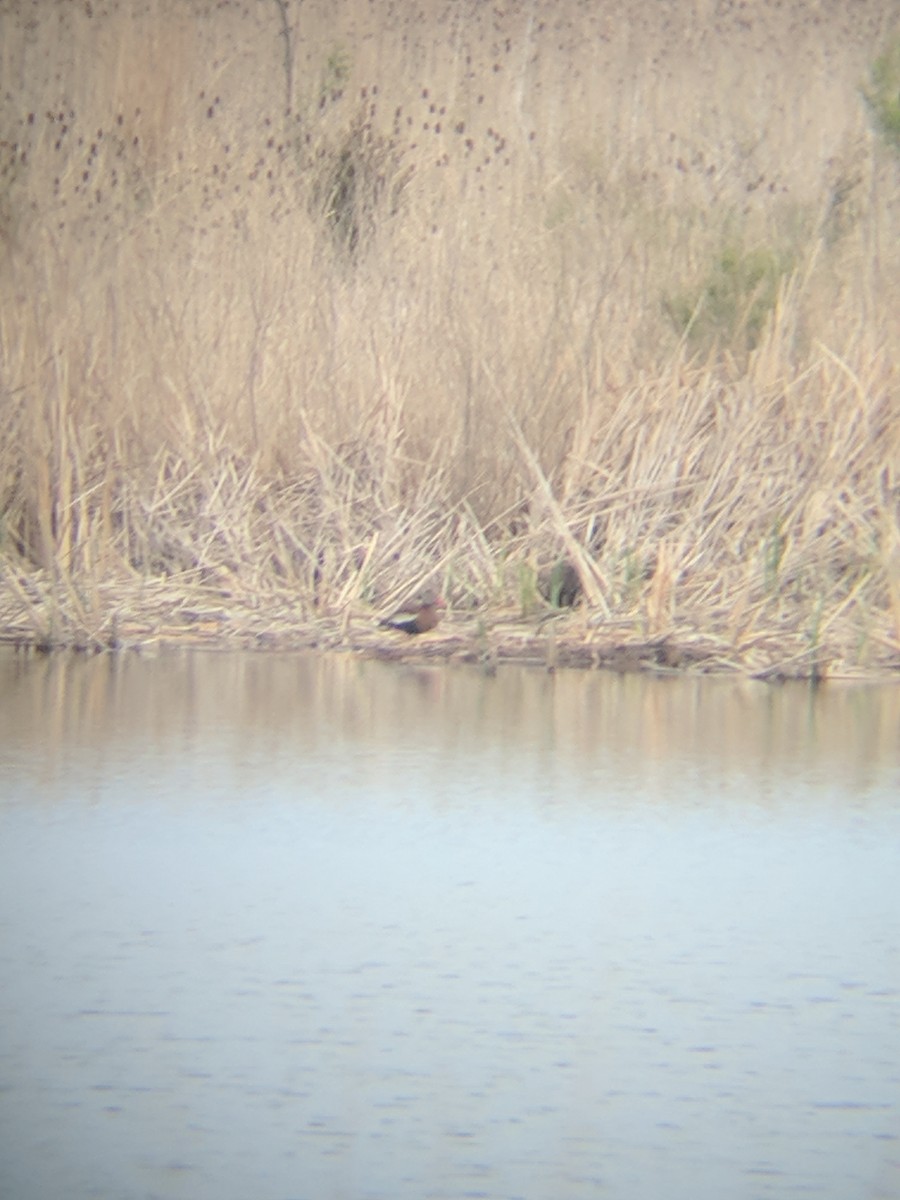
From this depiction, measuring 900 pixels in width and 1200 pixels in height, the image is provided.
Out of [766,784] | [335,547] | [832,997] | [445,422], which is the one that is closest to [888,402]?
[445,422]

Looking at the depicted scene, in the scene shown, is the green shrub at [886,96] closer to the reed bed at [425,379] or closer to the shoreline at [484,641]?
the reed bed at [425,379]

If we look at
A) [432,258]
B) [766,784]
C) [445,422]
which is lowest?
[766,784]

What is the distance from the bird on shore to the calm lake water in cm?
123

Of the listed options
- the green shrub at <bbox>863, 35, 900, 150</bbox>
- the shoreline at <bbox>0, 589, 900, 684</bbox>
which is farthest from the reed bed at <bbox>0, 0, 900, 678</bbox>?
the green shrub at <bbox>863, 35, 900, 150</bbox>

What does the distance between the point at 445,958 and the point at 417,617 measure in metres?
3.08

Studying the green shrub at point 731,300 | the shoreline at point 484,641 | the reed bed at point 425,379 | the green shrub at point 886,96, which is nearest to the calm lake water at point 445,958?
the shoreline at point 484,641

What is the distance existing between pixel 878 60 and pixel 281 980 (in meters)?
6.81

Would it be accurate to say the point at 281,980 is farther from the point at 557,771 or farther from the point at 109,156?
the point at 109,156

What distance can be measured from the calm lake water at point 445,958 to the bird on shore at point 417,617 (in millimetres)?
1227

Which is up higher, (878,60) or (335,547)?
(878,60)

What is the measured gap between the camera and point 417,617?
5.43 meters

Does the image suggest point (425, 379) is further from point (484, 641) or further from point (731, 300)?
point (484, 641)

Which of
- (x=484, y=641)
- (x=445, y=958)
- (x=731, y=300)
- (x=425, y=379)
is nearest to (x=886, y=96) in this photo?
(x=731, y=300)

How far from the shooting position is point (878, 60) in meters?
8.23
